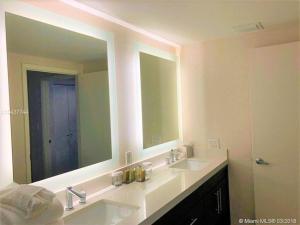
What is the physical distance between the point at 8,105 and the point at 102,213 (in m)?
0.87

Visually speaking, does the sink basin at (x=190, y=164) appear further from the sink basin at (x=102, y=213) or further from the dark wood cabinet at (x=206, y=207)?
the sink basin at (x=102, y=213)

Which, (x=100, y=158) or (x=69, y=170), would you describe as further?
(x=100, y=158)

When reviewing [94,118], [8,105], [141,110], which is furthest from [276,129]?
[8,105]

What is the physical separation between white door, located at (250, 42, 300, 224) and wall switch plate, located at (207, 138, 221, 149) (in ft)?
1.28

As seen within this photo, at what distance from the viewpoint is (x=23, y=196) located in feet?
3.32

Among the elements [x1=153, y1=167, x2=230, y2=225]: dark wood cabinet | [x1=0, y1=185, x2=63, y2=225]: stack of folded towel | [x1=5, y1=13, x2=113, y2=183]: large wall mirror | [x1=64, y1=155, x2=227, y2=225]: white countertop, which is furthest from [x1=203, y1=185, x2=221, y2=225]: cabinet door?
[x1=0, y1=185, x2=63, y2=225]: stack of folded towel

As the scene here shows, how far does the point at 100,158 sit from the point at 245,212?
167 cm

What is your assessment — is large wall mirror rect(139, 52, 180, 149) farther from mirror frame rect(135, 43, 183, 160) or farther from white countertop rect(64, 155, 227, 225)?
white countertop rect(64, 155, 227, 225)

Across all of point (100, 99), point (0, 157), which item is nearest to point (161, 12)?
point (100, 99)

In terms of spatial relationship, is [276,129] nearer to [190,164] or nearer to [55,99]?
[190,164]

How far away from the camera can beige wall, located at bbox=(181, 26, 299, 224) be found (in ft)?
8.23

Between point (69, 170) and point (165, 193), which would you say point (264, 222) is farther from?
point (69, 170)

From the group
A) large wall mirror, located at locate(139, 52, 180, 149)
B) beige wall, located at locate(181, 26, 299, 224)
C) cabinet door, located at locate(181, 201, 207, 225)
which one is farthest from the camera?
beige wall, located at locate(181, 26, 299, 224)

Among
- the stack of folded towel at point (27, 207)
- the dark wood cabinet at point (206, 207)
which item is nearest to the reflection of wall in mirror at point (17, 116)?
the stack of folded towel at point (27, 207)
